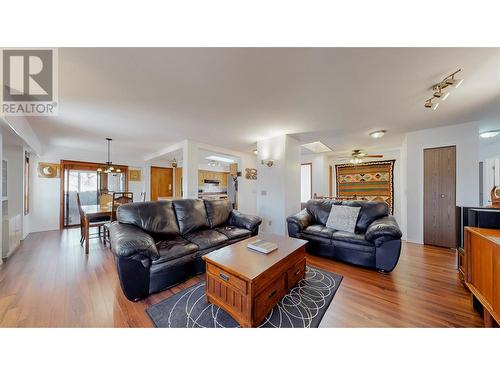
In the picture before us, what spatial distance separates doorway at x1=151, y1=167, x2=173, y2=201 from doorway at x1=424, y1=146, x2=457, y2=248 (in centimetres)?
767

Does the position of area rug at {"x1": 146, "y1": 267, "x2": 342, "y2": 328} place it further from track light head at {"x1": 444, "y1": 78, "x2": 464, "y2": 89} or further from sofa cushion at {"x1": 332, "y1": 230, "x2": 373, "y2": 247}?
track light head at {"x1": 444, "y1": 78, "x2": 464, "y2": 89}

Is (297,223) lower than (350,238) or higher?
higher

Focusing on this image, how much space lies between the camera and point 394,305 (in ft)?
5.30

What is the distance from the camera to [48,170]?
15.4 feet

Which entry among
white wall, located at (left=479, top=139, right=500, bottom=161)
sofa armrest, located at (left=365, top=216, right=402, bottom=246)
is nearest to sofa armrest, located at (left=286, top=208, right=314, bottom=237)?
sofa armrest, located at (left=365, top=216, right=402, bottom=246)

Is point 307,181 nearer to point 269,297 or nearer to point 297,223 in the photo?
point 297,223

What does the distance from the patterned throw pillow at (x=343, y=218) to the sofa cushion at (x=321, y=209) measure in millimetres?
124

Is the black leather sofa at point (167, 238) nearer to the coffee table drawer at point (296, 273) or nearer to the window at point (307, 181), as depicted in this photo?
the coffee table drawer at point (296, 273)

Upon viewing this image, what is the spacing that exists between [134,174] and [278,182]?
5279 mm

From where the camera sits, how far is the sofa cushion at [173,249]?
1.86 meters

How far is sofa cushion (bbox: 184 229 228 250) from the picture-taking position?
89.0 inches

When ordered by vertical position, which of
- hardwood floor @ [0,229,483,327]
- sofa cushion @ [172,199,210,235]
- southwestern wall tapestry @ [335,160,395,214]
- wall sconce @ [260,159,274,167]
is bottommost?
hardwood floor @ [0,229,483,327]

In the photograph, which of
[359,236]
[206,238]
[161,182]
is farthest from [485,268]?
[161,182]
